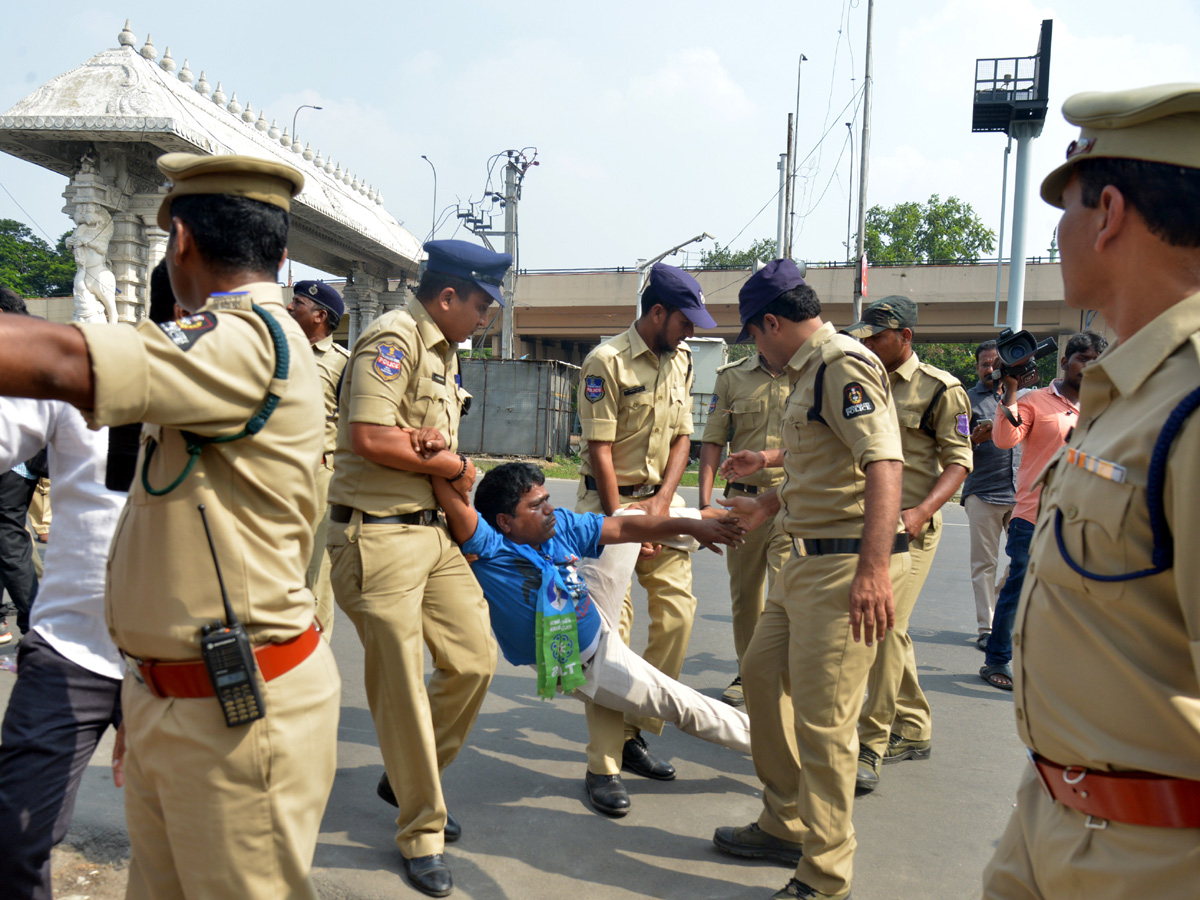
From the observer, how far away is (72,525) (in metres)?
2.38

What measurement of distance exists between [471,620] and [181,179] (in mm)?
1999

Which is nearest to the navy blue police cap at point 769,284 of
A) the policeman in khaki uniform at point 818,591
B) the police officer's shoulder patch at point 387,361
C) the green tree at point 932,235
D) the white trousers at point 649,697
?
the policeman in khaki uniform at point 818,591

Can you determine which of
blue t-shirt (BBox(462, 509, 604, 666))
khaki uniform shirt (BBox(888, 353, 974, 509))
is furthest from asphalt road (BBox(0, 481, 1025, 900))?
khaki uniform shirt (BBox(888, 353, 974, 509))

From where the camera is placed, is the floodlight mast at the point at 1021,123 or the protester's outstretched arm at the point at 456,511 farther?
the floodlight mast at the point at 1021,123

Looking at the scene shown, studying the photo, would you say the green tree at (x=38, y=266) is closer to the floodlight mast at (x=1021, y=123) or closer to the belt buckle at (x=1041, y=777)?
the floodlight mast at (x=1021, y=123)

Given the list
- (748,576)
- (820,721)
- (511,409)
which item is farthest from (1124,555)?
(511,409)

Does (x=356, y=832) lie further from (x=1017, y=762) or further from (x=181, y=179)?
(x=1017, y=762)

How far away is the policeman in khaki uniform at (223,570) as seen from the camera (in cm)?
166

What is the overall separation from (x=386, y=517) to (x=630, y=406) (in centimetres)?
165

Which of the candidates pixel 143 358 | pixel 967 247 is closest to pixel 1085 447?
pixel 143 358

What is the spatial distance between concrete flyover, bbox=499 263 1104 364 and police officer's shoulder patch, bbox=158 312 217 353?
96.7 ft

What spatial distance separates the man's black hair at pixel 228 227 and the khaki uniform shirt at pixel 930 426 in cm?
347

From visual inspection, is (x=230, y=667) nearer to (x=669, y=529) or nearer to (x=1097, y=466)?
(x=1097, y=466)

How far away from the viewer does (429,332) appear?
3350mm
